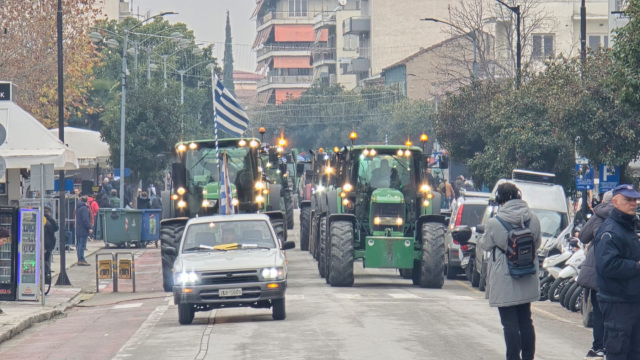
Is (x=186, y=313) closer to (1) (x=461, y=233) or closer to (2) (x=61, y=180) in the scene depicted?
(1) (x=461, y=233)

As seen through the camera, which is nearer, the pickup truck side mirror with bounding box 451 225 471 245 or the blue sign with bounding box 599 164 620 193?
the pickup truck side mirror with bounding box 451 225 471 245

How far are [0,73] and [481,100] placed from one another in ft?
60.1

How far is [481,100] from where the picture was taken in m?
48.4

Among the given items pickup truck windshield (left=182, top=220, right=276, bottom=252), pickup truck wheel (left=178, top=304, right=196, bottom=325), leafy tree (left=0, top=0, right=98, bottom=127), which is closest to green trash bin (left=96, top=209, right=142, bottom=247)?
leafy tree (left=0, top=0, right=98, bottom=127)

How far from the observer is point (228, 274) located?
58.6 ft

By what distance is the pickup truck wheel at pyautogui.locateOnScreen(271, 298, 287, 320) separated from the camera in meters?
18.2

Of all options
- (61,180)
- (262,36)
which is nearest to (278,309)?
(61,180)

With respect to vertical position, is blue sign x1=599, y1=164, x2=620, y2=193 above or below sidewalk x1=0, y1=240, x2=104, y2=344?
above

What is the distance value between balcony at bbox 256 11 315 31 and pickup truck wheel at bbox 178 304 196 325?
141m

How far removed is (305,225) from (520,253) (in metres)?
27.7

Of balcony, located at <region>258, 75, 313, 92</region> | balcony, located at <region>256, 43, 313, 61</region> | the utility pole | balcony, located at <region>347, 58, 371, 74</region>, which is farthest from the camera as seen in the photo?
balcony, located at <region>256, 43, 313, 61</region>

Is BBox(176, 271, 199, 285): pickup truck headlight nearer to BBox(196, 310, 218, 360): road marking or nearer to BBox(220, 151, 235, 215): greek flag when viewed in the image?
BBox(196, 310, 218, 360): road marking

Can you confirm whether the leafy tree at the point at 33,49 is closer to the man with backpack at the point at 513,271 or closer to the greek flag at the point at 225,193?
the greek flag at the point at 225,193

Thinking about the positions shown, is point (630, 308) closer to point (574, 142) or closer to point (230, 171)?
point (230, 171)
